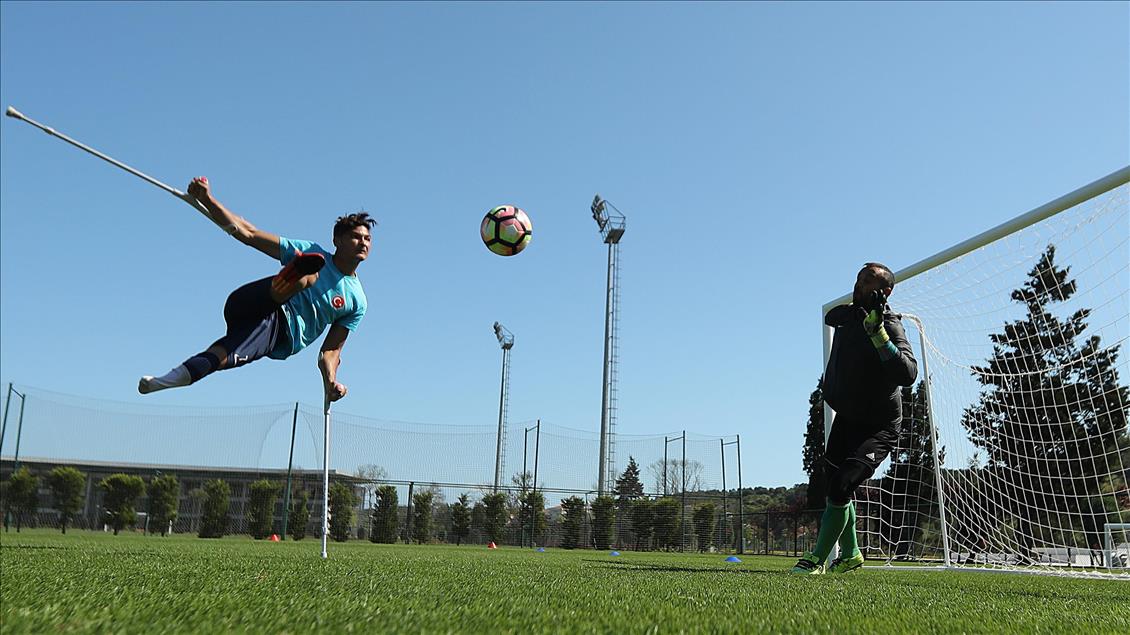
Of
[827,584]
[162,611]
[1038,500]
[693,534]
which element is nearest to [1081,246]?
[1038,500]

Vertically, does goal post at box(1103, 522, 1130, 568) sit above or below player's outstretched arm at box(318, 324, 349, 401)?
below

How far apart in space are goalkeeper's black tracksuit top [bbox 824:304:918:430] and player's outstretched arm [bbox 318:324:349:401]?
3.37 meters

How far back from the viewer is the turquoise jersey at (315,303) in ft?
15.4

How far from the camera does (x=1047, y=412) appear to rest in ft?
27.1

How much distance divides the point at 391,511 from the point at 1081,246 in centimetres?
1641

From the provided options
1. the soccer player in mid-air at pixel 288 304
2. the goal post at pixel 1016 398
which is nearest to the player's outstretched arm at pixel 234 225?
the soccer player in mid-air at pixel 288 304

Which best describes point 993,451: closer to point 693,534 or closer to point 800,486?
point 693,534

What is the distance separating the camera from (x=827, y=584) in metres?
4.02

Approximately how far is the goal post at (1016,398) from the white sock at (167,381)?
5.78 meters

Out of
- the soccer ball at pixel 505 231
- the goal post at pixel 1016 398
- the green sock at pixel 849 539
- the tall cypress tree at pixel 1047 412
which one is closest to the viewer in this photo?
the green sock at pixel 849 539

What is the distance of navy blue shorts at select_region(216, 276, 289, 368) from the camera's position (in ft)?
14.5

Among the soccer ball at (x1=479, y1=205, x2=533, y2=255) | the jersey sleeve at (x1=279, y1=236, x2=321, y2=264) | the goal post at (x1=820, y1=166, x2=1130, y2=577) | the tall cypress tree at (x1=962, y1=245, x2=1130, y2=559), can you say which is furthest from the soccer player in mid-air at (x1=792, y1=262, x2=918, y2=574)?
the jersey sleeve at (x1=279, y1=236, x2=321, y2=264)

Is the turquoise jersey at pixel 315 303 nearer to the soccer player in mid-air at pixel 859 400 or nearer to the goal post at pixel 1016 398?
the soccer player in mid-air at pixel 859 400

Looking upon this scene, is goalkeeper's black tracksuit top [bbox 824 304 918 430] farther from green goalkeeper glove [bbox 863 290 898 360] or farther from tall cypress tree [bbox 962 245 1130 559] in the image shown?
tall cypress tree [bbox 962 245 1130 559]
